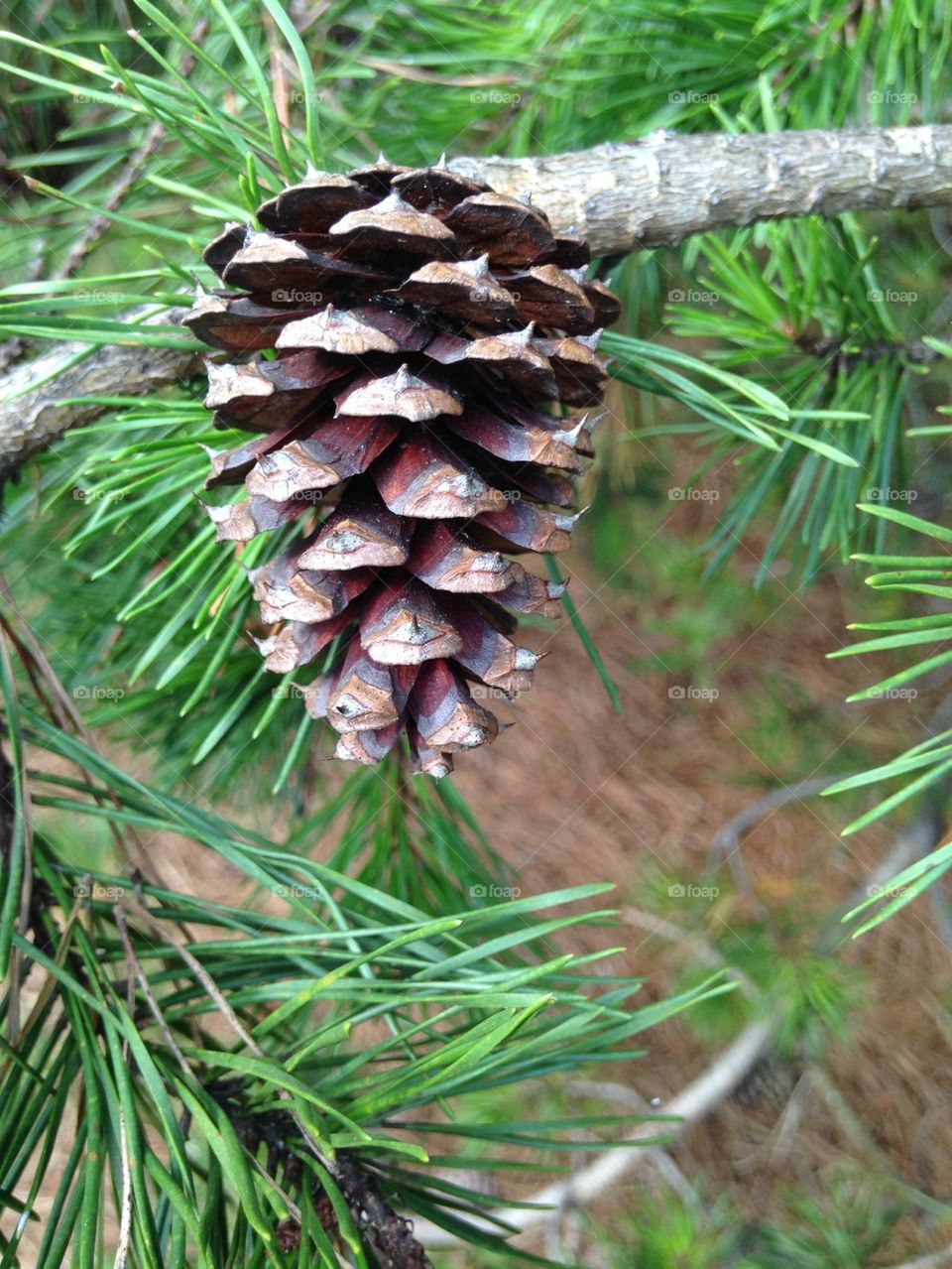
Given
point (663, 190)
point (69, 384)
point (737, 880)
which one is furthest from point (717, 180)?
point (737, 880)

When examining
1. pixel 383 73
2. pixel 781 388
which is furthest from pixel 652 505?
pixel 383 73

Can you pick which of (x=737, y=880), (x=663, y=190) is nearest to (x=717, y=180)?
(x=663, y=190)

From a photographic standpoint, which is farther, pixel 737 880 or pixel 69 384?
pixel 737 880

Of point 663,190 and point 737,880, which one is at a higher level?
point 663,190

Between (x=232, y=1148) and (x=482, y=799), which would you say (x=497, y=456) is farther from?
(x=482, y=799)

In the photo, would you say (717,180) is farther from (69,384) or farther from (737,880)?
(737,880)
